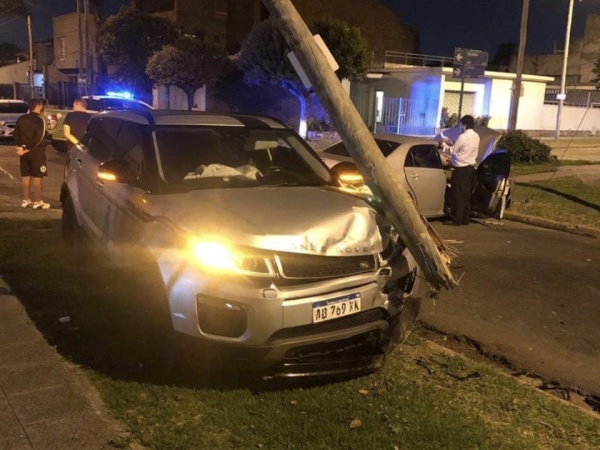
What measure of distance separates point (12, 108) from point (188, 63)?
8.88 metres

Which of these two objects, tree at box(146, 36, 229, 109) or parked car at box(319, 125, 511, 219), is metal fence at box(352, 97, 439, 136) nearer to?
tree at box(146, 36, 229, 109)

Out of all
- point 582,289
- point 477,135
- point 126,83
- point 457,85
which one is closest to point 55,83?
point 126,83

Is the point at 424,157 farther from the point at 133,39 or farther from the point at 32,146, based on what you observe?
the point at 133,39

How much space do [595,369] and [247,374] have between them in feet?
8.89

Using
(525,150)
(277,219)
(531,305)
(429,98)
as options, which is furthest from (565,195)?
(429,98)

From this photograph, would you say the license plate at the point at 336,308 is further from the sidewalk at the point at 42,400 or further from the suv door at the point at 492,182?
the suv door at the point at 492,182

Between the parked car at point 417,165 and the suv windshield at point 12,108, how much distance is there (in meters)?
15.8

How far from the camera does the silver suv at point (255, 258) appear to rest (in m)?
3.51

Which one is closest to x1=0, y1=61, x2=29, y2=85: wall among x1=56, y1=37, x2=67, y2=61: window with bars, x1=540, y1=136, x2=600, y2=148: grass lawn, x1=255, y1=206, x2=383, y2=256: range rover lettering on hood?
x1=56, y1=37, x2=67, y2=61: window with bars

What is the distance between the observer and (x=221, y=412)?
3.57m

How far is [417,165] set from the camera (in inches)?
369

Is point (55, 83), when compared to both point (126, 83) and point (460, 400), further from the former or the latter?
point (460, 400)

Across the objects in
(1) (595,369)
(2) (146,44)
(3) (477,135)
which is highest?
(2) (146,44)

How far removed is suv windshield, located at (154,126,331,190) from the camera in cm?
459
